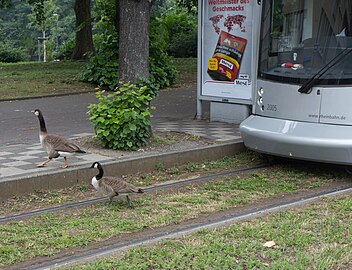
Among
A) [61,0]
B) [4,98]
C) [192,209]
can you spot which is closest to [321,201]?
[192,209]

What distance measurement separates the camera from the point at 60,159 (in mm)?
8742

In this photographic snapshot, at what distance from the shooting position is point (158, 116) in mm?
13891

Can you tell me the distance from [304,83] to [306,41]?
68 centimetres

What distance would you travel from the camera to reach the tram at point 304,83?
848 cm

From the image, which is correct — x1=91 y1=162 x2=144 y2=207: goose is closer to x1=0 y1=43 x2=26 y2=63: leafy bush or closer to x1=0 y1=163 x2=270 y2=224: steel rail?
x1=0 y1=163 x2=270 y2=224: steel rail

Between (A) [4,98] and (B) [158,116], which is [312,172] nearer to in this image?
(B) [158,116]

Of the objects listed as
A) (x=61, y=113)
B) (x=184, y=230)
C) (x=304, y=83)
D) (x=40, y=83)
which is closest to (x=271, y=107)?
(x=304, y=83)

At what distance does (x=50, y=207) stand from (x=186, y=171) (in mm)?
2550

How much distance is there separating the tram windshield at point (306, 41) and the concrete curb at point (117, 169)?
132 cm

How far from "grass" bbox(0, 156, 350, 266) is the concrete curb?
0.86 meters

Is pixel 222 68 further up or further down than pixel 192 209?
further up

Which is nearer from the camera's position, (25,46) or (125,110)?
(125,110)

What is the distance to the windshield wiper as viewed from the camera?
343 inches

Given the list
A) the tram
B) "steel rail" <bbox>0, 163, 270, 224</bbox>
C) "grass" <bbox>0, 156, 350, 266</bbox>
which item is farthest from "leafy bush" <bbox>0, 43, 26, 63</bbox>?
"grass" <bbox>0, 156, 350, 266</bbox>
